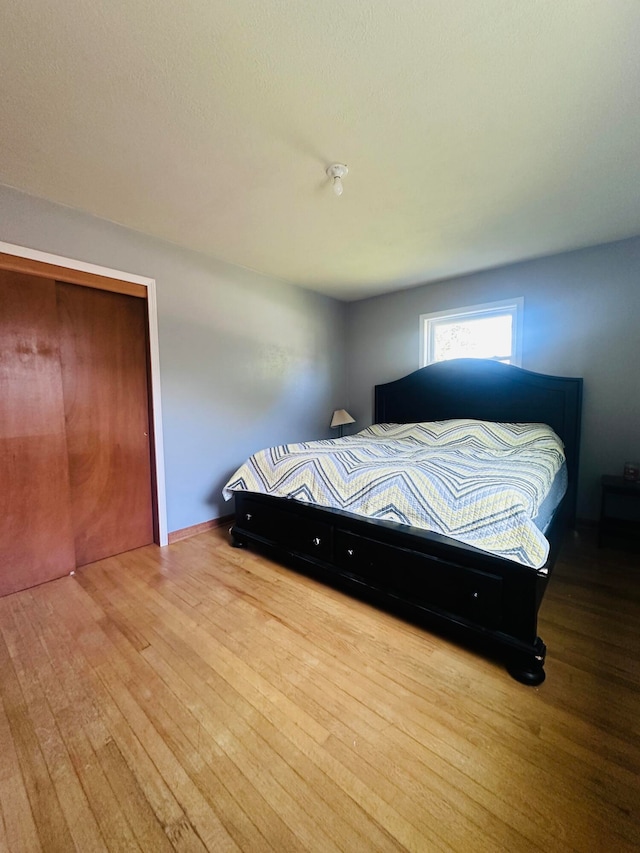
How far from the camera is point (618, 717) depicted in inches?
50.6

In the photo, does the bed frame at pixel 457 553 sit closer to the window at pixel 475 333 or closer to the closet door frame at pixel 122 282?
the window at pixel 475 333

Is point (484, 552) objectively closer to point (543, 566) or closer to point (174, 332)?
point (543, 566)

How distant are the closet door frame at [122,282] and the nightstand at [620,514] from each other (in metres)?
3.51

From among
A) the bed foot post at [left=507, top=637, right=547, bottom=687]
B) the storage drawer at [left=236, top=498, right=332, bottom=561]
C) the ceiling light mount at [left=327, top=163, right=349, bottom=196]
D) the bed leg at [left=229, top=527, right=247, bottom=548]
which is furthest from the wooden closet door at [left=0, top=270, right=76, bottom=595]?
the bed foot post at [left=507, top=637, right=547, bottom=687]

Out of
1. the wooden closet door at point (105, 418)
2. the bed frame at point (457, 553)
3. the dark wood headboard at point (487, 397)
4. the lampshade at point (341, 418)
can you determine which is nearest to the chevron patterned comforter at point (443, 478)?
the bed frame at point (457, 553)

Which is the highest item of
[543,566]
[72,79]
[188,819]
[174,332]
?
[72,79]

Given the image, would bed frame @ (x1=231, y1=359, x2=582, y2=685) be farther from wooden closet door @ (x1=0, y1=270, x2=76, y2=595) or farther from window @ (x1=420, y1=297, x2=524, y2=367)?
wooden closet door @ (x1=0, y1=270, x2=76, y2=595)

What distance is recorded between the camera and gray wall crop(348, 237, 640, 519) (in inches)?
111

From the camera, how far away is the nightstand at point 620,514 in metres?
2.63

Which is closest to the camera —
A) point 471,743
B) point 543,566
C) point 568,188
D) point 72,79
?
point 471,743

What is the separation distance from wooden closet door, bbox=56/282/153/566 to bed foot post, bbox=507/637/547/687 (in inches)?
105

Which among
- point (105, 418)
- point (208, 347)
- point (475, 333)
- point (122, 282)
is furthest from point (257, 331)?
point (475, 333)

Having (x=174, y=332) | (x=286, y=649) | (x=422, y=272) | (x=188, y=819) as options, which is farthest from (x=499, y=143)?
(x=188, y=819)

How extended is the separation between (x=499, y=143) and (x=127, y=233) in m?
2.48
